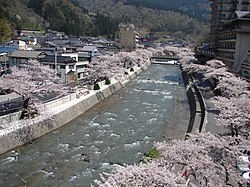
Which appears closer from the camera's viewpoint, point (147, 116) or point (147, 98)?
point (147, 116)

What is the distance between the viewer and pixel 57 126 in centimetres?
1828

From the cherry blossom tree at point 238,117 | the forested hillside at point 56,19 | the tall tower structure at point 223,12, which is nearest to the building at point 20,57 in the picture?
the cherry blossom tree at point 238,117

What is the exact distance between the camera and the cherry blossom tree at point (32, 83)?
1747 centimetres

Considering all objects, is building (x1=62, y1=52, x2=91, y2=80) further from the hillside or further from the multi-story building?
the hillside

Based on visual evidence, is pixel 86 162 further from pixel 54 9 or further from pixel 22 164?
pixel 54 9

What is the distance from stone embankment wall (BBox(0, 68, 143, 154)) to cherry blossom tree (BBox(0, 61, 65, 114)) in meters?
0.95

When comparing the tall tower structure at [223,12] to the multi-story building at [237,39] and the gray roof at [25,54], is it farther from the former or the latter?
the gray roof at [25,54]

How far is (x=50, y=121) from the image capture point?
17719 millimetres

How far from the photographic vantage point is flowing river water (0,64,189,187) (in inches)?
484

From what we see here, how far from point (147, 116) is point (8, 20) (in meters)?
59.6

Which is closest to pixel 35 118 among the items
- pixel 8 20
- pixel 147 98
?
pixel 147 98

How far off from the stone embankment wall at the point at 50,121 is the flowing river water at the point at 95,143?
0.38 metres

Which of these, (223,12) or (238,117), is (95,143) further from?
(223,12)

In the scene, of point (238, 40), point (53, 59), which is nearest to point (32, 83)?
point (53, 59)
